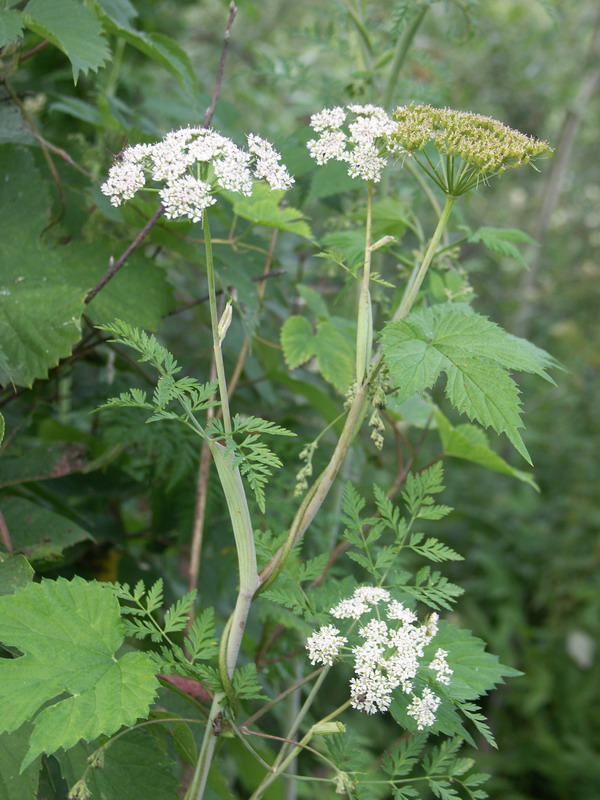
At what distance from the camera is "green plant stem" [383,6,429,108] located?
1.31 m

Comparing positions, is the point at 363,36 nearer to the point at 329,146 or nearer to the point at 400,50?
the point at 400,50

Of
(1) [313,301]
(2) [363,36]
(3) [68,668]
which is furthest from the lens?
(2) [363,36]

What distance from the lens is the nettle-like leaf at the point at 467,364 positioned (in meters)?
0.73

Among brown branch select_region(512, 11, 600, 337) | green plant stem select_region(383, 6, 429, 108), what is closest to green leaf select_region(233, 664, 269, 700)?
green plant stem select_region(383, 6, 429, 108)

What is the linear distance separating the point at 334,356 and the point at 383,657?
0.58m

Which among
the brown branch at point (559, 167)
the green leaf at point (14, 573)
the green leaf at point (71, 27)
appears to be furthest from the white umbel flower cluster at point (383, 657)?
the brown branch at point (559, 167)

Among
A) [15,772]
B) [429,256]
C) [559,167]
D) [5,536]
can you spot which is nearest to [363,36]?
[429,256]

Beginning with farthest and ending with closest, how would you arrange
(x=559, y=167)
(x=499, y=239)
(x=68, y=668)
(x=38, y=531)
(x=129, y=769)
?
(x=559, y=167) → (x=499, y=239) → (x=38, y=531) → (x=129, y=769) → (x=68, y=668)

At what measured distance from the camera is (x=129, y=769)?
0.80 metres

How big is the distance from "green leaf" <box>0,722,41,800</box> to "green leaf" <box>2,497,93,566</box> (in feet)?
0.88

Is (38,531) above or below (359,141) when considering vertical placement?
below

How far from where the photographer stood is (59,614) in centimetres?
74

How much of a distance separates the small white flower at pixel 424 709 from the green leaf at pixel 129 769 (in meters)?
0.27

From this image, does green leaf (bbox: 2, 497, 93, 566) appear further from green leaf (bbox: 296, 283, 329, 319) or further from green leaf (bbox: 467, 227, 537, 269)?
green leaf (bbox: 467, 227, 537, 269)
